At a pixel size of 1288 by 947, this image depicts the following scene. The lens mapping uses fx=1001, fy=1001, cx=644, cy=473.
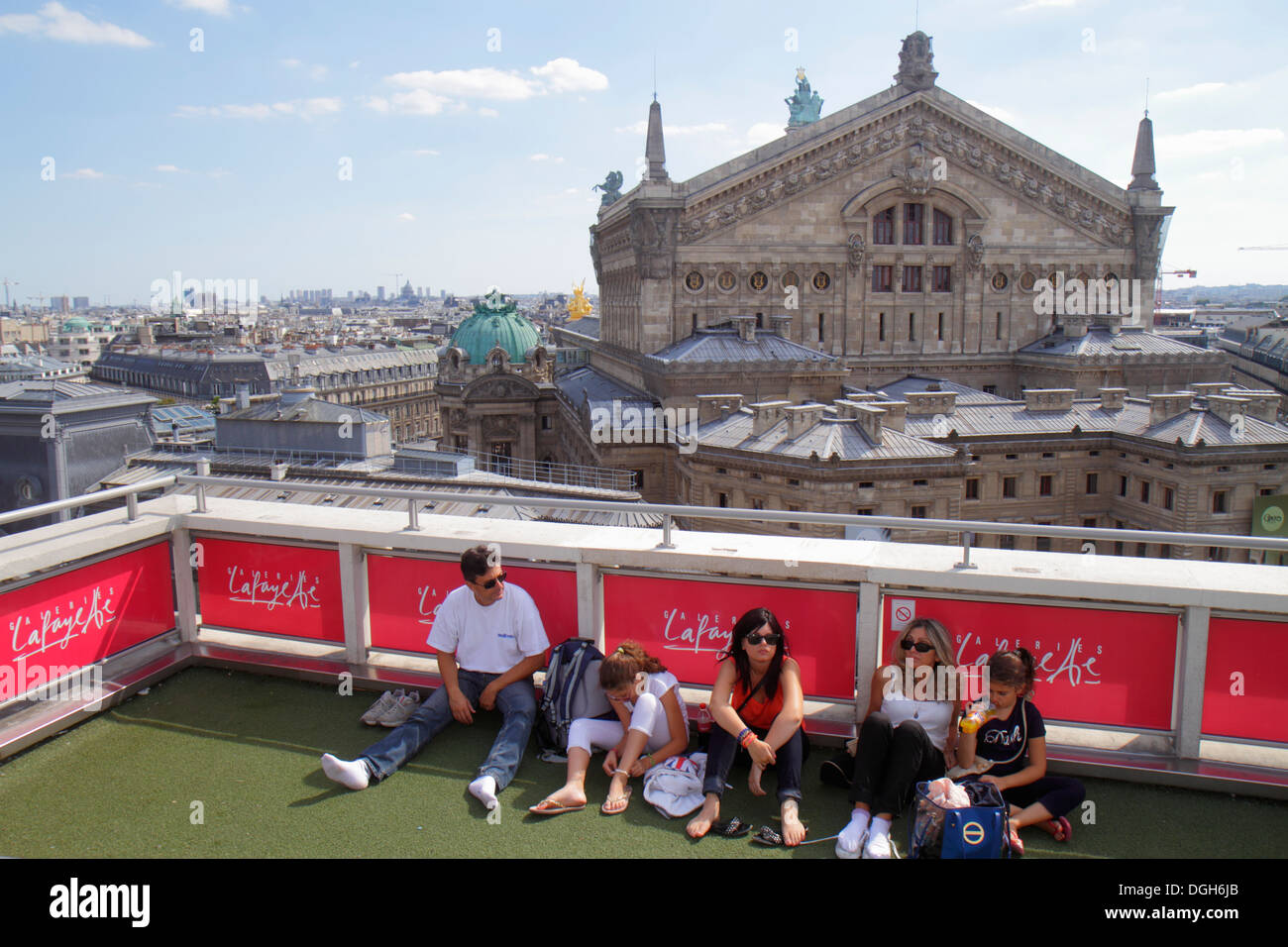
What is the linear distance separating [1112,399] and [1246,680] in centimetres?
3295

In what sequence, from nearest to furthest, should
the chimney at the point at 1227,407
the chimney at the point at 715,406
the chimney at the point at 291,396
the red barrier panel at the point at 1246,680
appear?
the red barrier panel at the point at 1246,680 → the chimney at the point at 1227,407 → the chimney at the point at 715,406 → the chimney at the point at 291,396

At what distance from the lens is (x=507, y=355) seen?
59250mm

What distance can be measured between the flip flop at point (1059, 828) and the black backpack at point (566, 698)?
308 centimetres

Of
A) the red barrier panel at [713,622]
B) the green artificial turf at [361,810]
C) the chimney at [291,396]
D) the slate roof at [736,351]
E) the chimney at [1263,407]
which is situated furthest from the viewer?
the chimney at [291,396]

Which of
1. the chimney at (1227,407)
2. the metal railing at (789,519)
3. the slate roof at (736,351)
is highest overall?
the slate roof at (736,351)

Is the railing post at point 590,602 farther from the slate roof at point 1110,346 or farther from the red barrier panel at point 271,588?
the slate roof at point 1110,346

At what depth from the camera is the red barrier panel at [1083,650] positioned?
23.1 ft

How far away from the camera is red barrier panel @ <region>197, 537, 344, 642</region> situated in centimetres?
891

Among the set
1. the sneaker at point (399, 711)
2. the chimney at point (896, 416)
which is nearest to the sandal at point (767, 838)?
the sneaker at point (399, 711)

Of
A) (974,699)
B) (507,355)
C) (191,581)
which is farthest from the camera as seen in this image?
(507,355)

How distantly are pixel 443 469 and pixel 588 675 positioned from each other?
28.6 m
